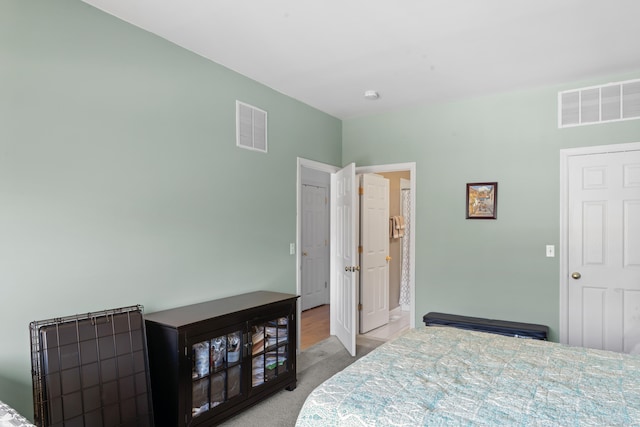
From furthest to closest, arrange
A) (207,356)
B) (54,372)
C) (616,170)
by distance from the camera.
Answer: (616,170) → (207,356) → (54,372)

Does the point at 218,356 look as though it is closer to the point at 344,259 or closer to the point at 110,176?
the point at 110,176

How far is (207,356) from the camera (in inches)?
101

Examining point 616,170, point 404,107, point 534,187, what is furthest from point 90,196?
point 616,170

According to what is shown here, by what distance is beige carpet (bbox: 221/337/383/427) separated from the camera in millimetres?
2754

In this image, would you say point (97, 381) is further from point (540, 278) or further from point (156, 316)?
point (540, 278)

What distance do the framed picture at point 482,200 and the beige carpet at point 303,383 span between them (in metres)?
1.80

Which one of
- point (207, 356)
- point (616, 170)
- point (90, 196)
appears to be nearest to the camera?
point (90, 196)

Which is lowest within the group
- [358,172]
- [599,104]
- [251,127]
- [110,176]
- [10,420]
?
[10,420]

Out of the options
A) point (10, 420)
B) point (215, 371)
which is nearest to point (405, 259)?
point (215, 371)

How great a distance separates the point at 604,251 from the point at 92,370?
393cm

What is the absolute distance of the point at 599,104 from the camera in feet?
11.4

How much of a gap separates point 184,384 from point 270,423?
69 centimetres

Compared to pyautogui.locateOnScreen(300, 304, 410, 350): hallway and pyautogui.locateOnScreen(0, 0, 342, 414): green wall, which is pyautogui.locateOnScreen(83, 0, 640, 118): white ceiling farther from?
pyautogui.locateOnScreen(300, 304, 410, 350): hallway

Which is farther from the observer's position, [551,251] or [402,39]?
[551,251]
